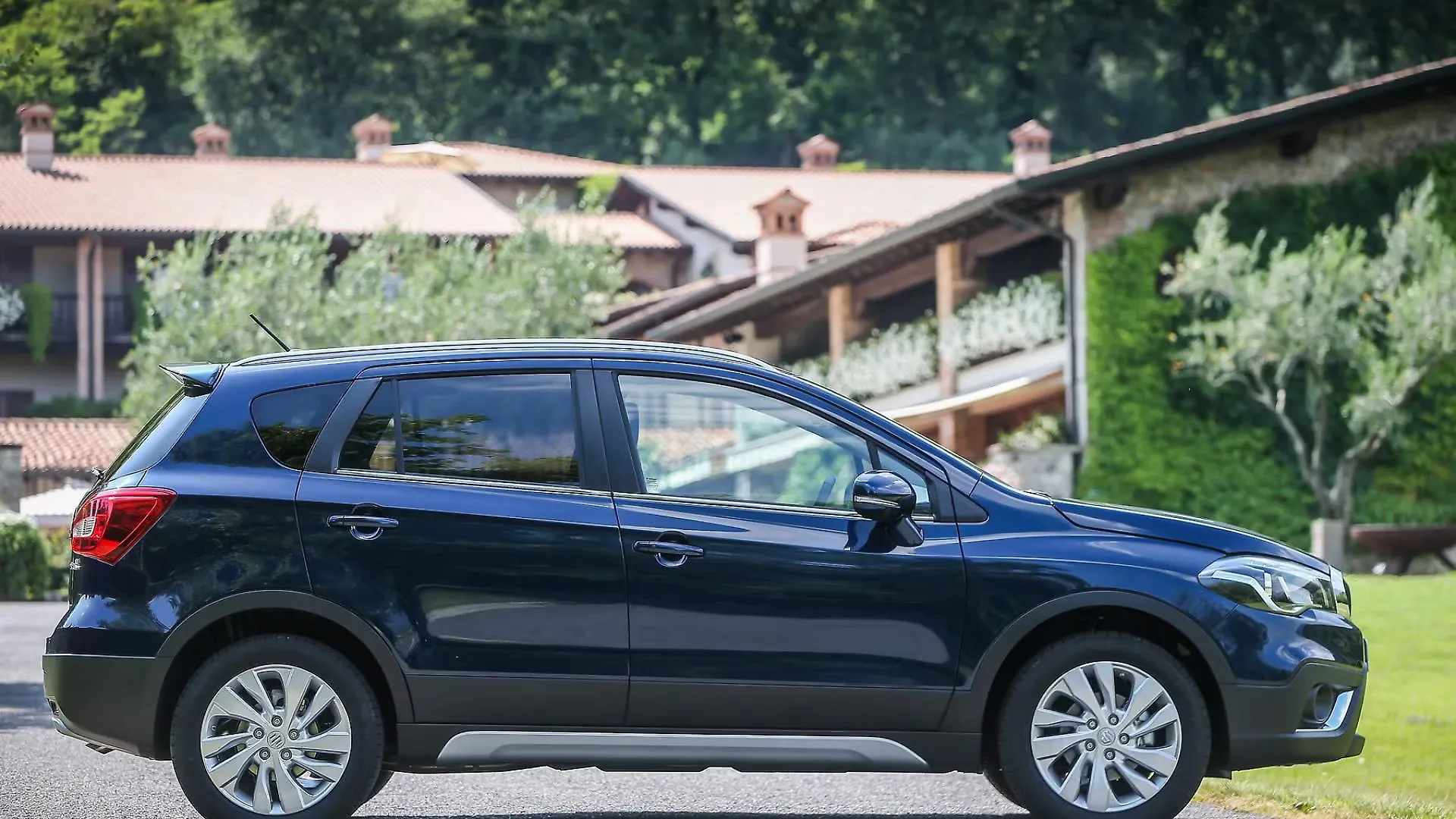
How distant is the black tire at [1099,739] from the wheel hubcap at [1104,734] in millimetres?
18

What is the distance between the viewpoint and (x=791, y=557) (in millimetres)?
7066

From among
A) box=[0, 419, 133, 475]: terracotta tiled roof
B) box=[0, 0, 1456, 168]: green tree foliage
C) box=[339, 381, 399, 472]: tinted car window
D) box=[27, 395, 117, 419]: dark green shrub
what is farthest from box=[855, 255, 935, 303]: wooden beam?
box=[0, 0, 1456, 168]: green tree foliage

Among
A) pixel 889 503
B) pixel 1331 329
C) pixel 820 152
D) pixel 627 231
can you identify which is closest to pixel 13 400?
pixel 627 231

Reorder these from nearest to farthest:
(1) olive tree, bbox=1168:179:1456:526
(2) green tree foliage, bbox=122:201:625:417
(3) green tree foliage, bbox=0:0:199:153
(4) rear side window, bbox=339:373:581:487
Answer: (4) rear side window, bbox=339:373:581:487 < (1) olive tree, bbox=1168:179:1456:526 < (2) green tree foliage, bbox=122:201:625:417 < (3) green tree foliage, bbox=0:0:199:153

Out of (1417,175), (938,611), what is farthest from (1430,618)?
(938,611)

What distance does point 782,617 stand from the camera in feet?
23.2

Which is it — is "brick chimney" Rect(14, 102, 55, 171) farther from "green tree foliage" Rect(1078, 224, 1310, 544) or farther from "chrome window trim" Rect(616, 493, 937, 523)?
"chrome window trim" Rect(616, 493, 937, 523)

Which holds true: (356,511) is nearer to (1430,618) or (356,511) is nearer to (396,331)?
(1430,618)

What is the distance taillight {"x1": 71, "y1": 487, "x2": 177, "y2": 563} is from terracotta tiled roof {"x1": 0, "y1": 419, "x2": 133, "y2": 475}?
3920 cm

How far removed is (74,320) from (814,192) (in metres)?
20.5

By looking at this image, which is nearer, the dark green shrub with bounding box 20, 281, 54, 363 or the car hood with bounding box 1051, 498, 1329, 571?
the car hood with bounding box 1051, 498, 1329, 571

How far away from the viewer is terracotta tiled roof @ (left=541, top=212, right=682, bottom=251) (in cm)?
5569

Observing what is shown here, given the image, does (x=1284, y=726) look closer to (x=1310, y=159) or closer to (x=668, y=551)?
(x=668, y=551)

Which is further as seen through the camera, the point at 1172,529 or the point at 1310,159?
the point at 1310,159
